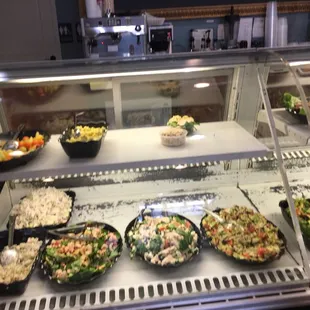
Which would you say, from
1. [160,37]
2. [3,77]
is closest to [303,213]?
[3,77]

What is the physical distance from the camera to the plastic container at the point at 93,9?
4.39 m

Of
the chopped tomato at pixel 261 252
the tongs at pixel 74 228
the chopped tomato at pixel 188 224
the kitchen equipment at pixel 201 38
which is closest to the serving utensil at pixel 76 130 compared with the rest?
the tongs at pixel 74 228

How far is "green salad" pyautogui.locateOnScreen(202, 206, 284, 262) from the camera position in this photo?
5.26 ft

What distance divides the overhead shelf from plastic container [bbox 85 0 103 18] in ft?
10.1

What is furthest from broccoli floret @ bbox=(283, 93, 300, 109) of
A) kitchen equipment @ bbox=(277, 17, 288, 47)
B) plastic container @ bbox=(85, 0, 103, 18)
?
kitchen equipment @ bbox=(277, 17, 288, 47)

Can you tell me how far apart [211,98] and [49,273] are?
124 cm

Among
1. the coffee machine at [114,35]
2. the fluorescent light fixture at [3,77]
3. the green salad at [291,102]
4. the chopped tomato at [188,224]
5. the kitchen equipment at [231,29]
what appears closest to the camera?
the fluorescent light fixture at [3,77]

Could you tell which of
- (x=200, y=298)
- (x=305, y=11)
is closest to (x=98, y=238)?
(x=200, y=298)

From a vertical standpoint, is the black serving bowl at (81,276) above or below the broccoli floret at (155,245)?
below

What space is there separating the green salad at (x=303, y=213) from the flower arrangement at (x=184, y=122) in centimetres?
69

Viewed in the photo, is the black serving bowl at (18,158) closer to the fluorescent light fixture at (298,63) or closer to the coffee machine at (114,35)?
the fluorescent light fixture at (298,63)

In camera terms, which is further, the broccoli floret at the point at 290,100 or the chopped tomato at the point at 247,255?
the broccoli floret at the point at 290,100

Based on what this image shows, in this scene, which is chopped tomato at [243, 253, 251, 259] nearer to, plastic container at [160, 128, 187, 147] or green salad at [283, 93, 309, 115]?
plastic container at [160, 128, 187, 147]

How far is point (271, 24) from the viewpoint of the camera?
16.5 feet
